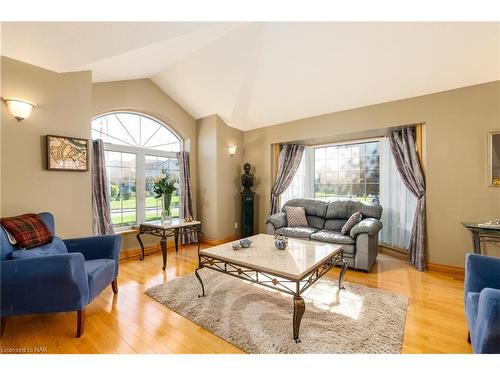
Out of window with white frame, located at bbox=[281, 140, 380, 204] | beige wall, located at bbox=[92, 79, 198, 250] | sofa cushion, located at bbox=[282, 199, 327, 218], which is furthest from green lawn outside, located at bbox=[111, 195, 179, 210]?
window with white frame, located at bbox=[281, 140, 380, 204]

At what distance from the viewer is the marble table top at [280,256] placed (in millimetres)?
1854

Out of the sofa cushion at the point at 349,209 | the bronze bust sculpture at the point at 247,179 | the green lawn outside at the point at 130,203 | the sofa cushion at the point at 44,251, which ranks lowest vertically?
the sofa cushion at the point at 44,251

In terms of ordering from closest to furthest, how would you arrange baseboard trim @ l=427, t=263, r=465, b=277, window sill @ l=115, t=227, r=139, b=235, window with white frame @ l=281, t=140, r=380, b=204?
baseboard trim @ l=427, t=263, r=465, b=277, window sill @ l=115, t=227, r=139, b=235, window with white frame @ l=281, t=140, r=380, b=204

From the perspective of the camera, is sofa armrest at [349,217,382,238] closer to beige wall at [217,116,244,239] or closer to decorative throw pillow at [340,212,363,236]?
decorative throw pillow at [340,212,363,236]

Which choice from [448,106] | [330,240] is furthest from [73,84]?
[448,106]

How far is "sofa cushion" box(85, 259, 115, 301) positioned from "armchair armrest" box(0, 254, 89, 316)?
7.2 inches

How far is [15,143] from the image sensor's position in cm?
238

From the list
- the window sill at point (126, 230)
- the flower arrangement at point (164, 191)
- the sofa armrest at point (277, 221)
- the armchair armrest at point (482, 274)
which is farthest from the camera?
the sofa armrest at point (277, 221)

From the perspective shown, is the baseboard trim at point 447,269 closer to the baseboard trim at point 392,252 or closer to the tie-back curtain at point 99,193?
the baseboard trim at point 392,252

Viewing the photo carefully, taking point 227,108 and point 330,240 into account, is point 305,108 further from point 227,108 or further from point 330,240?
point 330,240

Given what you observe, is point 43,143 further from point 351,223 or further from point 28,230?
point 351,223

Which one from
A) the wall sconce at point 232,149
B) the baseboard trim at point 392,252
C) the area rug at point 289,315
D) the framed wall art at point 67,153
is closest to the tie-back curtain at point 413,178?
the baseboard trim at point 392,252

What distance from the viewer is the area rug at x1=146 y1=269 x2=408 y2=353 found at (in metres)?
1.68

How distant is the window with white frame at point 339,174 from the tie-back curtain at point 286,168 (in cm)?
19
